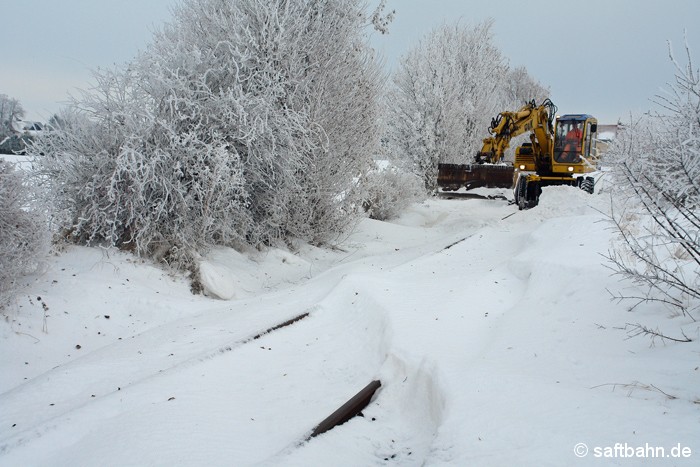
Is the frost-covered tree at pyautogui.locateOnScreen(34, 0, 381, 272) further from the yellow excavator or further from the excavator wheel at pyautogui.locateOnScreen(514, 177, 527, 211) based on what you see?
the yellow excavator

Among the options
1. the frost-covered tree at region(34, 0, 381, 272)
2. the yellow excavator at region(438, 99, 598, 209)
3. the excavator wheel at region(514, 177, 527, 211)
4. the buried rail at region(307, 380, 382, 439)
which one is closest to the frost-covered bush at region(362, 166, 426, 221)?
the yellow excavator at region(438, 99, 598, 209)

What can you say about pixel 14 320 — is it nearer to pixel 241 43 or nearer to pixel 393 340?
pixel 393 340

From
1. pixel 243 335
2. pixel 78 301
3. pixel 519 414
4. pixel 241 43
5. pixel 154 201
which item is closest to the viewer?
pixel 519 414

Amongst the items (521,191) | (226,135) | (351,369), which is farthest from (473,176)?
(351,369)

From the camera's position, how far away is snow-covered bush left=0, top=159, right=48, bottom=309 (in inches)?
206

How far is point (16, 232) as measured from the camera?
543 cm

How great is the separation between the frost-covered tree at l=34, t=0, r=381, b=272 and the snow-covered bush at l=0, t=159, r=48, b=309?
4.21 feet

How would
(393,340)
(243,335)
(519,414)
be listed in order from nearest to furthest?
1. (519,414)
2. (393,340)
3. (243,335)

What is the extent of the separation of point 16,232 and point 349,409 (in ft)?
14.0

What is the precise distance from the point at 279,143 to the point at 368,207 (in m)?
7.49

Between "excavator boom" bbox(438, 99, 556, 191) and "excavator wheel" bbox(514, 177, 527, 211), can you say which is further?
"excavator boom" bbox(438, 99, 556, 191)

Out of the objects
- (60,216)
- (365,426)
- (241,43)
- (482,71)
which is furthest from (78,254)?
(482,71)

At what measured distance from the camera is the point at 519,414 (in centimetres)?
301

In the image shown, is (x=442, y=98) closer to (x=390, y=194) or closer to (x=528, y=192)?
(x=528, y=192)
